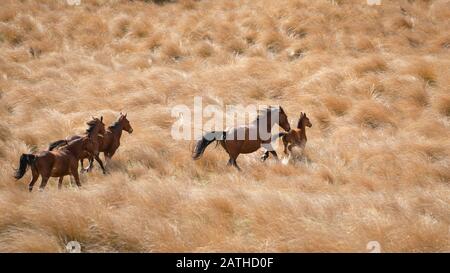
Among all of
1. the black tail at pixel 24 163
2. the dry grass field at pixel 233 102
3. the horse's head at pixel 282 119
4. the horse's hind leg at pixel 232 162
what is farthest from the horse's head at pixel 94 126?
the horse's head at pixel 282 119

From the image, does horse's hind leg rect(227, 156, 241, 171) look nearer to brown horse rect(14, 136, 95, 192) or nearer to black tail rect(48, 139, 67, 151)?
brown horse rect(14, 136, 95, 192)

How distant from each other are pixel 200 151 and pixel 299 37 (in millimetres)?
7668

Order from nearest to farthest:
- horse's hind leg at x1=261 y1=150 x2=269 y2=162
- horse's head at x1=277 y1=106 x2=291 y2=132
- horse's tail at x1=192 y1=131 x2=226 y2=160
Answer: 1. horse's tail at x1=192 y1=131 x2=226 y2=160
2. horse's hind leg at x1=261 y1=150 x2=269 y2=162
3. horse's head at x1=277 y1=106 x2=291 y2=132

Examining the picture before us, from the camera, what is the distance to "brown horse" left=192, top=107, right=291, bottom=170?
7.16m

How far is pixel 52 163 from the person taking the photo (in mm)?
5648

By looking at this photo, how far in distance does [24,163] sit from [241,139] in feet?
10.3

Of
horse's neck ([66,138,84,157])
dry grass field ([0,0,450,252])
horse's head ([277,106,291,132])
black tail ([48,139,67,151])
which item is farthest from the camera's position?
horse's head ([277,106,291,132])

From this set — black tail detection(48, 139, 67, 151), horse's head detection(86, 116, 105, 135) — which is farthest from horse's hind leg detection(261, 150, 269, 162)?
black tail detection(48, 139, 67, 151)

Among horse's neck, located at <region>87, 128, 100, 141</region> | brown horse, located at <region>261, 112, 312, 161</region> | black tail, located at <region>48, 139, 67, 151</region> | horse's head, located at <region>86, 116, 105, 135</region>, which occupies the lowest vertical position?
brown horse, located at <region>261, 112, 312, 161</region>

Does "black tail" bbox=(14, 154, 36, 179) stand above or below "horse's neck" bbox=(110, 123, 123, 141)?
below

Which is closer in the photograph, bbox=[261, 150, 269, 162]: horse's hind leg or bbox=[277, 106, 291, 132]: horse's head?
bbox=[261, 150, 269, 162]: horse's hind leg

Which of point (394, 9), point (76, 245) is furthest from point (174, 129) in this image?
point (394, 9)

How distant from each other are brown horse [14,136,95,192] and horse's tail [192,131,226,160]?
174 cm

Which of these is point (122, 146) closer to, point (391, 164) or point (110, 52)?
point (391, 164)
